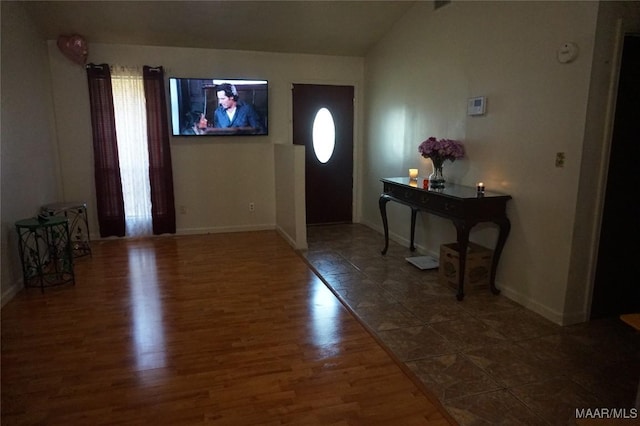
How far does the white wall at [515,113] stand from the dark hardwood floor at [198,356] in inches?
53.5

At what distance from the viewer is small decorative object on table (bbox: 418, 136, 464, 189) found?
3572 mm

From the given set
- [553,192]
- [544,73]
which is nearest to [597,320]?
[553,192]

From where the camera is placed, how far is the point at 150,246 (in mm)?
4805

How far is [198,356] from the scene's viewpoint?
2.45m

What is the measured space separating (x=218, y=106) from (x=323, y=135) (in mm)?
1449

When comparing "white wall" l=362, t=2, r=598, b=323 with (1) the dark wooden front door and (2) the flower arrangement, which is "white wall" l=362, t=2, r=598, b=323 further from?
(1) the dark wooden front door

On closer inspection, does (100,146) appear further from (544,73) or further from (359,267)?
(544,73)

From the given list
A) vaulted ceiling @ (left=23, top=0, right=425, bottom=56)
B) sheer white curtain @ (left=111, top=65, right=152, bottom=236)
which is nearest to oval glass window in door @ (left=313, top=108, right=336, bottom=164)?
vaulted ceiling @ (left=23, top=0, right=425, bottom=56)

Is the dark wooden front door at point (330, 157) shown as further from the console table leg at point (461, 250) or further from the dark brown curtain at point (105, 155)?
the console table leg at point (461, 250)

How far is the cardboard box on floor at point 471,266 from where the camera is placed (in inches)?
130

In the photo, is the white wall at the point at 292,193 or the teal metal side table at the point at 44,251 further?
the white wall at the point at 292,193

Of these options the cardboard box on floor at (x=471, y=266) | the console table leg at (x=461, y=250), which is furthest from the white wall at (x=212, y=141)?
the console table leg at (x=461, y=250)

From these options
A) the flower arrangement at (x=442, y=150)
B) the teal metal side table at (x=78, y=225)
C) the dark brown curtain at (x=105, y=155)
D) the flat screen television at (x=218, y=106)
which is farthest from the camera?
the flat screen television at (x=218, y=106)

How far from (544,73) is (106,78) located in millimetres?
4407
